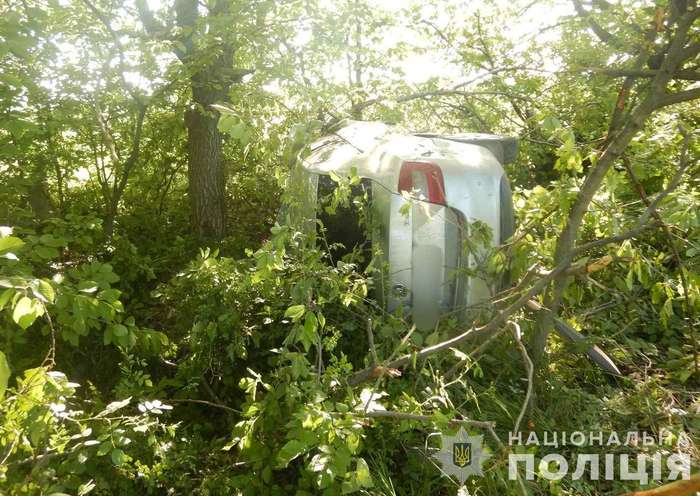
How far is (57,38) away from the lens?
432 centimetres

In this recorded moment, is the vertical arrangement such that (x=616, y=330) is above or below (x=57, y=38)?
below

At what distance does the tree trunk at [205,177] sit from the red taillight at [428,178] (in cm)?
317

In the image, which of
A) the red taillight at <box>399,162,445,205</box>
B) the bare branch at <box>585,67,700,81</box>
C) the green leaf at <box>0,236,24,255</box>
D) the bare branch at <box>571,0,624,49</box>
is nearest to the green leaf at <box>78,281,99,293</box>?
the green leaf at <box>0,236,24,255</box>

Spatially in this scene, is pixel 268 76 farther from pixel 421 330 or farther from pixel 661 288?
pixel 661 288

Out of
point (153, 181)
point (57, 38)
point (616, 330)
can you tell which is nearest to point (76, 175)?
point (153, 181)

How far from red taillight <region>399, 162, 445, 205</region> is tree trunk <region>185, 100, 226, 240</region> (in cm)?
317

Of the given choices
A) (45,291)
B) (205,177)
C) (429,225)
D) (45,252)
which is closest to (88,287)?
(45,252)

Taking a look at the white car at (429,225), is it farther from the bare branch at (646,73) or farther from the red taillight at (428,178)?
the bare branch at (646,73)

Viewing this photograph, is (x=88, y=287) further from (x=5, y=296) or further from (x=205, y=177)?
(x=205, y=177)

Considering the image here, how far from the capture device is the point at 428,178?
3.62 m

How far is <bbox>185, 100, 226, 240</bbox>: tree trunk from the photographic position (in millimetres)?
5949

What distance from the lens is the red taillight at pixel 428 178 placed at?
3.59m

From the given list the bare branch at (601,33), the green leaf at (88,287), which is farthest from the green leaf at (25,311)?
the bare branch at (601,33)

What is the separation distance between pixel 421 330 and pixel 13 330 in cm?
266
